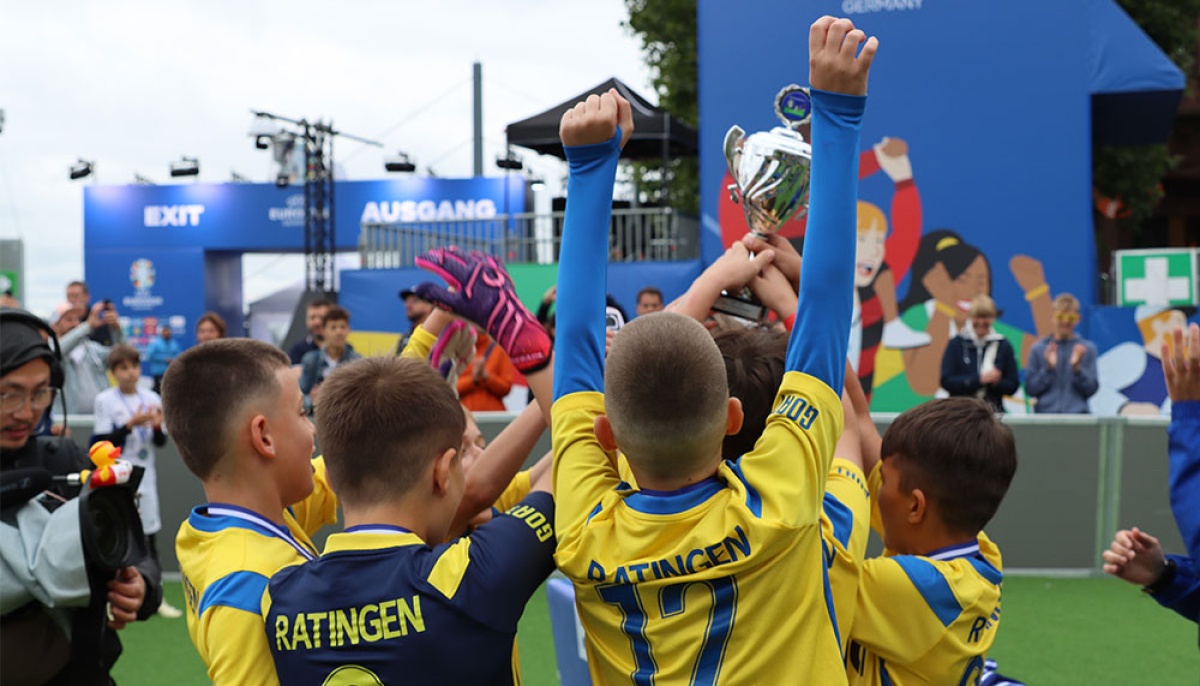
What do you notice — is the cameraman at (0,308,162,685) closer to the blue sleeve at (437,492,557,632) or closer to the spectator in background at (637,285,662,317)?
the blue sleeve at (437,492,557,632)

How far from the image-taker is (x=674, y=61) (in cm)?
2252

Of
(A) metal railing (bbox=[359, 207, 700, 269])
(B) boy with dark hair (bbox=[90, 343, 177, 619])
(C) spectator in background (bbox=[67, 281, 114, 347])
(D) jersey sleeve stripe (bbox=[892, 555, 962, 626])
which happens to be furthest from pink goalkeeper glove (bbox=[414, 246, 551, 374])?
(A) metal railing (bbox=[359, 207, 700, 269])

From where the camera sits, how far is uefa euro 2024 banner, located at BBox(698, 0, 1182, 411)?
13602mm

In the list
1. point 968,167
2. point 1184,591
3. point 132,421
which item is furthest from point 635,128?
point 1184,591

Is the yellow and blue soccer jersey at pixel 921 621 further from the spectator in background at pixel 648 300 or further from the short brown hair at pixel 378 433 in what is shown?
the spectator in background at pixel 648 300

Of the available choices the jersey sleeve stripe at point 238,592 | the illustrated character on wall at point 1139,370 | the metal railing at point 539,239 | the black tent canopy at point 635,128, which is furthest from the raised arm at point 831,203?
the black tent canopy at point 635,128

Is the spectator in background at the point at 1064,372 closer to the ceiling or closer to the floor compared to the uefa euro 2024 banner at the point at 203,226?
closer to the floor

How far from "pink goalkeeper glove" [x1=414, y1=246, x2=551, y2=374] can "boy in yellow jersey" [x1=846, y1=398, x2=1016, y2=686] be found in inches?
30.2

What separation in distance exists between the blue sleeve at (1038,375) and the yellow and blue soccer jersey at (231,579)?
25.0ft

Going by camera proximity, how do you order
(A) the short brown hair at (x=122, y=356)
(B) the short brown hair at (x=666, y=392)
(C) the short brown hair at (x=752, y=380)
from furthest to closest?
1. (A) the short brown hair at (x=122, y=356)
2. (C) the short brown hair at (x=752, y=380)
3. (B) the short brown hair at (x=666, y=392)

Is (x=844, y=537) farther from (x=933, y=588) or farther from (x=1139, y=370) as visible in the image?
(x=1139, y=370)

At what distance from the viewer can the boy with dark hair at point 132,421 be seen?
7.02m

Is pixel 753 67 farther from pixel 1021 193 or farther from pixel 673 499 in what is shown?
pixel 673 499

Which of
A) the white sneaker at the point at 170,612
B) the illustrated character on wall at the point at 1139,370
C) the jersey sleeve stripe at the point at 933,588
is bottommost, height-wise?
the white sneaker at the point at 170,612
